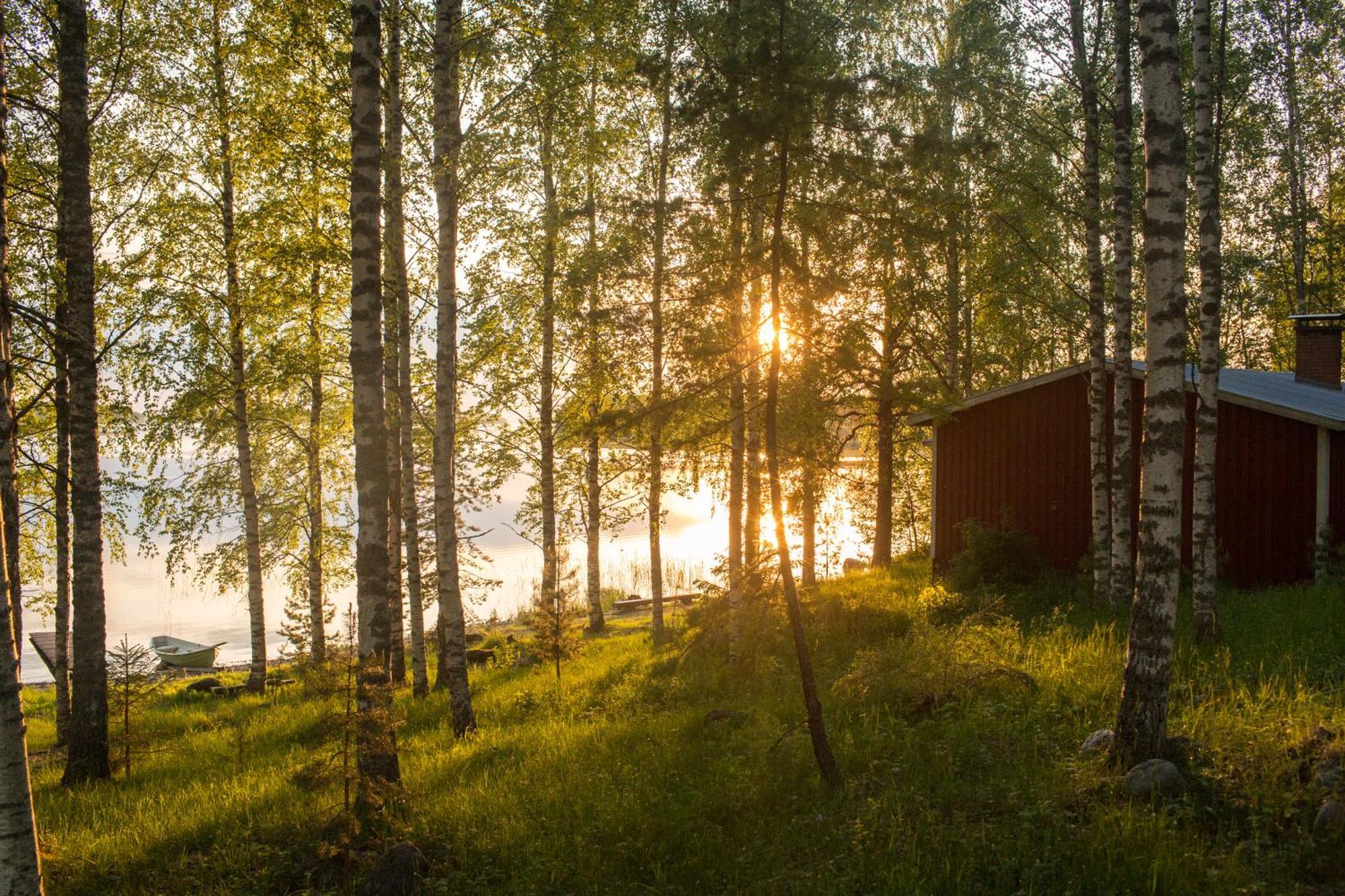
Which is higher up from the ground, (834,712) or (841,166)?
(841,166)

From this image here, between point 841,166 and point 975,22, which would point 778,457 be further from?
point 975,22

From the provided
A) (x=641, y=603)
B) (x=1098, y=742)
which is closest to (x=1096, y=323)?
(x=1098, y=742)

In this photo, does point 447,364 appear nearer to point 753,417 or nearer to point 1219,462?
point 753,417

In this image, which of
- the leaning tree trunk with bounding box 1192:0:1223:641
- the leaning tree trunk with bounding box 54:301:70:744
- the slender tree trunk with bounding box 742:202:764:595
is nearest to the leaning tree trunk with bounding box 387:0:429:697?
the leaning tree trunk with bounding box 54:301:70:744

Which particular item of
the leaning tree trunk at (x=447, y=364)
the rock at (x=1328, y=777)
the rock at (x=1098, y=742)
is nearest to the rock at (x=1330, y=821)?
the rock at (x=1328, y=777)

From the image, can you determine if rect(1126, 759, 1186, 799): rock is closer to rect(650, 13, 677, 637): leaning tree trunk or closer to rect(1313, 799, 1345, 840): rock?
rect(1313, 799, 1345, 840): rock

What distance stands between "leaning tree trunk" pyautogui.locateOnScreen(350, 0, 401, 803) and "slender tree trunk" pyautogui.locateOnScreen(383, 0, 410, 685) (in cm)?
238

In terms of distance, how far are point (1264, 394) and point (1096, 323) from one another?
14.3 ft

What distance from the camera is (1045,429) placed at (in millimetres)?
16594

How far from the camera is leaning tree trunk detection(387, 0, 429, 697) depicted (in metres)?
11.8

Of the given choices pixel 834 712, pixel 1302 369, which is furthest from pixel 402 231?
pixel 1302 369

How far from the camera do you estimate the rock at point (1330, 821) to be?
496 centimetres

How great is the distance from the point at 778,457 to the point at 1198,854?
5.43m

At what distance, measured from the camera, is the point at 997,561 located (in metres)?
15.4
